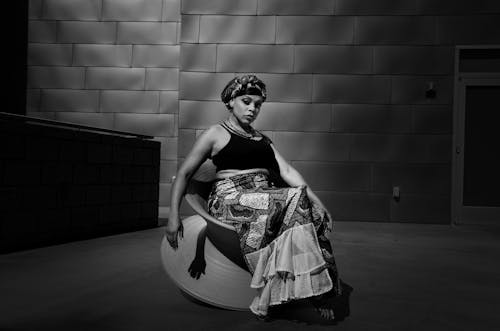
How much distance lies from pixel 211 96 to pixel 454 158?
3033 millimetres

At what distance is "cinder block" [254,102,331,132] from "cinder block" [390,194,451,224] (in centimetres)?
134

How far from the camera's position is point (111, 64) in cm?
596

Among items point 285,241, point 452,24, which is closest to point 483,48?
point 452,24

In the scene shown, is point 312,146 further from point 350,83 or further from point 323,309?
point 323,309

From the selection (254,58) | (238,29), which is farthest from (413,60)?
(238,29)

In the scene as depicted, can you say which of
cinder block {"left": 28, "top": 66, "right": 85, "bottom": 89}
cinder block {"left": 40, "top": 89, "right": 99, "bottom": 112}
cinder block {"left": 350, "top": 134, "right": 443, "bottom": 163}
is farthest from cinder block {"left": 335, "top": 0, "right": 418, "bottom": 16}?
cinder block {"left": 28, "top": 66, "right": 85, "bottom": 89}

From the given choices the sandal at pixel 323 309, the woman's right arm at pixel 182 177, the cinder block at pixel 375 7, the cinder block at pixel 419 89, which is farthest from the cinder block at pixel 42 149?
the cinder block at pixel 419 89

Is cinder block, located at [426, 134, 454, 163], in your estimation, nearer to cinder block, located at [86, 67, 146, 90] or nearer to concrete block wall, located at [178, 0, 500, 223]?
concrete block wall, located at [178, 0, 500, 223]

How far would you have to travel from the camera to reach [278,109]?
523 cm

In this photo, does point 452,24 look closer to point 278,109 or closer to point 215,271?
point 278,109

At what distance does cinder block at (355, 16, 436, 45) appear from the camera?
16.8 ft

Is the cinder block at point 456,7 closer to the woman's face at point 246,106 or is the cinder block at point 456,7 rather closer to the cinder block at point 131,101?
the cinder block at point 131,101

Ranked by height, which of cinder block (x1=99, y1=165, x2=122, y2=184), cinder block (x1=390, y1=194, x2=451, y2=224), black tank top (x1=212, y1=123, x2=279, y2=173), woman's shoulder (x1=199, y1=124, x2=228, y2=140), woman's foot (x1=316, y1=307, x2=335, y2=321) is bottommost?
woman's foot (x1=316, y1=307, x2=335, y2=321)

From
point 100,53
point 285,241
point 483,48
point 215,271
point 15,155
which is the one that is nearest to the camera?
point 285,241
